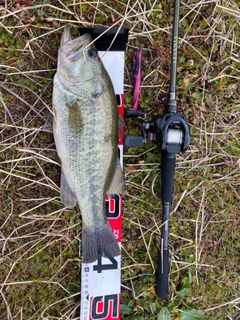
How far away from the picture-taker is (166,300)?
272cm

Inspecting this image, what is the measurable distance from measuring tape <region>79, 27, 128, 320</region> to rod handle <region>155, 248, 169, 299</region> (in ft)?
1.03

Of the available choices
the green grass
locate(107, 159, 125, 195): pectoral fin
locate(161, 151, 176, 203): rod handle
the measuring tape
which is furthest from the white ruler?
locate(161, 151, 176, 203): rod handle

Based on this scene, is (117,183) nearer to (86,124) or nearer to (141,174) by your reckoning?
(141,174)

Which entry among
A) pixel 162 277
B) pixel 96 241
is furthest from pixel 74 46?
pixel 162 277

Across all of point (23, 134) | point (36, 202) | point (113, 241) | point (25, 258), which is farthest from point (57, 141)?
point (25, 258)

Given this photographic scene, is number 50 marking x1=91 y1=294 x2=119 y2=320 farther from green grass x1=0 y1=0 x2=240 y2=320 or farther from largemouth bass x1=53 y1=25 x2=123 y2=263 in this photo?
largemouth bass x1=53 y1=25 x2=123 y2=263

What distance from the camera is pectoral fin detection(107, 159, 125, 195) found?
2314 millimetres

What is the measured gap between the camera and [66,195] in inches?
92.0

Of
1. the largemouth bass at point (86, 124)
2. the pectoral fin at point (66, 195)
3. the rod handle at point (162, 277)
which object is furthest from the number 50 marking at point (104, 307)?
the pectoral fin at point (66, 195)

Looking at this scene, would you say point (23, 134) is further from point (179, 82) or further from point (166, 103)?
point (179, 82)

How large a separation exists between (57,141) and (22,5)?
1.08 meters

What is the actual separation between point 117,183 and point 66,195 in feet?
1.25

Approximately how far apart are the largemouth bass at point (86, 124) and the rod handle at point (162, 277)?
0.66 m

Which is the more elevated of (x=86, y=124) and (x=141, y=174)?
(x=86, y=124)
